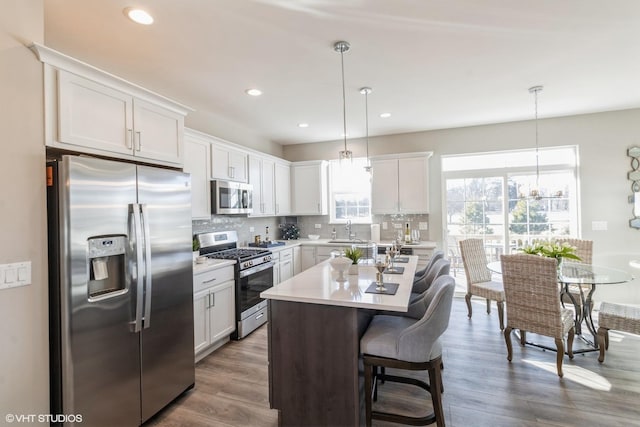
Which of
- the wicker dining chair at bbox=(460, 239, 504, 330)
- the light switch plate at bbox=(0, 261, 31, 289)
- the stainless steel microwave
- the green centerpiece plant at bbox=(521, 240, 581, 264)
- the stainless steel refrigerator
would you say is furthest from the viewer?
the wicker dining chair at bbox=(460, 239, 504, 330)

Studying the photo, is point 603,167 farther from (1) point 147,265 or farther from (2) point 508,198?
(1) point 147,265

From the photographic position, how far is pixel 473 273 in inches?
161

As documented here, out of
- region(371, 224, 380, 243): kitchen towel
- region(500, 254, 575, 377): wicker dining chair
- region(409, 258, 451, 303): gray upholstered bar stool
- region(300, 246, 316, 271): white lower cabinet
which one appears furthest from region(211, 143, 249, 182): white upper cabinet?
region(500, 254, 575, 377): wicker dining chair

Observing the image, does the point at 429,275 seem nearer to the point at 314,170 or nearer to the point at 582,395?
the point at 582,395

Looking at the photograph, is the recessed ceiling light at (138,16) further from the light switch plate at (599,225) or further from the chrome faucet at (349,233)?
the light switch plate at (599,225)

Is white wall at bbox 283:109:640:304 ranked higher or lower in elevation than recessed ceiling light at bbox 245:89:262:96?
lower

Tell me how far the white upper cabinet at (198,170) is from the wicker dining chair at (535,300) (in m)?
3.22

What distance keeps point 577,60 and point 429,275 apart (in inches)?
95.0

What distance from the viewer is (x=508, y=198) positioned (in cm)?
493

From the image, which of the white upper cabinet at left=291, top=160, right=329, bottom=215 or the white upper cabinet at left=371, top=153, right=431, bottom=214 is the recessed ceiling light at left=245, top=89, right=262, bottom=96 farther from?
the white upper cabinet at left=371, top=153, right=431, bottom=214

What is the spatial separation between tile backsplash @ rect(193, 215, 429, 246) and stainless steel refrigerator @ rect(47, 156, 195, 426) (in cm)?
167

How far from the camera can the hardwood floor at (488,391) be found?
217 cm

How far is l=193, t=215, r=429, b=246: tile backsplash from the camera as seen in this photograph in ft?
14.2

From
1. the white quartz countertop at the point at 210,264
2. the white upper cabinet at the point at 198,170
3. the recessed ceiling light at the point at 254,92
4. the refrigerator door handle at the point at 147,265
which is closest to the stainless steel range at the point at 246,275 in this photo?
the white quartz countertop at the point at 210,264
